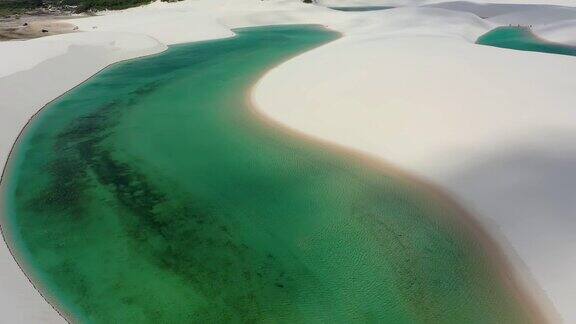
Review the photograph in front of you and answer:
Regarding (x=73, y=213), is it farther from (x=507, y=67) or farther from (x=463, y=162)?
(x=507, y=67)

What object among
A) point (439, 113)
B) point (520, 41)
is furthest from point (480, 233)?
point (520, 41)

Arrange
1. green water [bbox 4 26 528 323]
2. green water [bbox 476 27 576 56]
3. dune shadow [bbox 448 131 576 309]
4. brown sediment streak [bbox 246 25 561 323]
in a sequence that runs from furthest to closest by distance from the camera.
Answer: green water [bbox 476 27 576 56]
dune shadow [bbox 448 131 576 309]
green water [bbox 4 26 528 323]
brown sediment streak [bbox 246 25 561 323]

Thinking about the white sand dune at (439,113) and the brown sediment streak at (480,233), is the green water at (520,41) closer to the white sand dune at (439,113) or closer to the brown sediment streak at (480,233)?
the white sand dune at (439,113)

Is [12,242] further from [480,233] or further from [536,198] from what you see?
[536,198]

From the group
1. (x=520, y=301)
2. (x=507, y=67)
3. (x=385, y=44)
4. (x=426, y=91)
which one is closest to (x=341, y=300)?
(x=520, y=301)

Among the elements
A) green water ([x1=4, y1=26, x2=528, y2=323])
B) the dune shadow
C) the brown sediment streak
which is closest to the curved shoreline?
green water ([x1=4, y1=26, x2=528, y2=323])

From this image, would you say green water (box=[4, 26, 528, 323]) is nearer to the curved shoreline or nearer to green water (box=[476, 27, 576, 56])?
the curved shoreline
